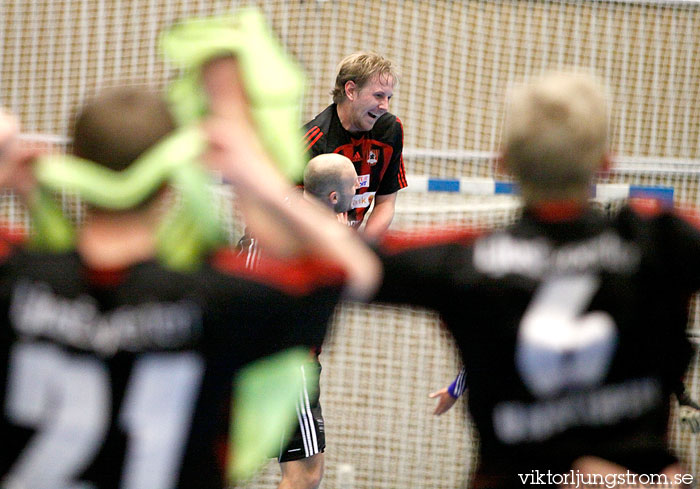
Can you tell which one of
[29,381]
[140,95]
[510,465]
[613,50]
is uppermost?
[613,50]

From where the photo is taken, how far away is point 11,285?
1.32m

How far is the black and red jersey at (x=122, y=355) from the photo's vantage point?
4.23 feet

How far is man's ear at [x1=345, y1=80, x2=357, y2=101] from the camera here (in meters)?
4.21

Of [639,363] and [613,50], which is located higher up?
[613,50]

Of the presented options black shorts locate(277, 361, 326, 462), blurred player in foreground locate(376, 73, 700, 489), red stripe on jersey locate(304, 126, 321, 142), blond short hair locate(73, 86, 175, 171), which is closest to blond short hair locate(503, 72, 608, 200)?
blurred player in foreground locate(376, 73, 700, 489)

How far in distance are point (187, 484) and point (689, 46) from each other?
6235mm

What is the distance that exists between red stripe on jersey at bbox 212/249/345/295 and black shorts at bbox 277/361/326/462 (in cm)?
231

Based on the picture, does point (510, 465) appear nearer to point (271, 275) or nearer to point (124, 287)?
point (271, 275)

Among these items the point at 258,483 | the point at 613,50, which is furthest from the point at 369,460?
the point at 613,50

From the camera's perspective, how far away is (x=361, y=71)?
4238mm

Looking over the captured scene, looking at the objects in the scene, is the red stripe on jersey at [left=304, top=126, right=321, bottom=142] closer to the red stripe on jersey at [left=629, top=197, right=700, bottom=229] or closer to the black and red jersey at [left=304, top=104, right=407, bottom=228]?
the black and red jersey at [left=304, top=104, right=407, bottom=228]

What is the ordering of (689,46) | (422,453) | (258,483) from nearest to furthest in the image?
(258,483) → (422,453) → (689,46)

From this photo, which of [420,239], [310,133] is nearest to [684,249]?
[420,239]

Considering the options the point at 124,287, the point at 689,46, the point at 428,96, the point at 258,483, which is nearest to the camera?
the point at 124,287
